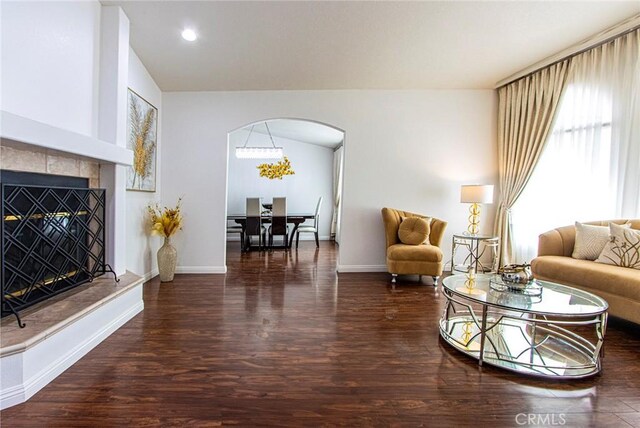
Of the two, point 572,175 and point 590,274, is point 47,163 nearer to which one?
point 590,274

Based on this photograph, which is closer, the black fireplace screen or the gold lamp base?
the black fireplace screen

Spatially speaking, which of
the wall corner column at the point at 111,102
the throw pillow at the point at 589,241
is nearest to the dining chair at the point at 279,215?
the wall corner column at the point at 111,102

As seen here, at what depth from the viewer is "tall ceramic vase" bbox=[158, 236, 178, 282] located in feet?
12.9

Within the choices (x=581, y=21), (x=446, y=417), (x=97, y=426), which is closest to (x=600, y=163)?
(x=581, y=21)

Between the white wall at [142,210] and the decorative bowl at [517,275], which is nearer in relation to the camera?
the decorative bowl at [517,275]

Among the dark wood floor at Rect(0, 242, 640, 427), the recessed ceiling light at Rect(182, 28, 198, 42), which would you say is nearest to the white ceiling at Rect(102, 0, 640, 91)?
the recessed ceiling light at Rect(182, 28, 198, 42)

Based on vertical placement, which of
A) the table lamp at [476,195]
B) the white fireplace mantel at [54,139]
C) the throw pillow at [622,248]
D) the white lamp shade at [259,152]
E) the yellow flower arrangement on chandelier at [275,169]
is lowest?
the throw pillow at [622,248]

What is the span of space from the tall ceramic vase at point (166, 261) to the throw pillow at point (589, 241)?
4579 millimetres

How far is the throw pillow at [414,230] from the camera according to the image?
4156 mm

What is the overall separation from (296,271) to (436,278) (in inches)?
77.9

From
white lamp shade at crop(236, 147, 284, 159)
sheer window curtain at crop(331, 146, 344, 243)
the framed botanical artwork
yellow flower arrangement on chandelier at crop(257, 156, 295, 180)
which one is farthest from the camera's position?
sheer window curtain at crop(331, 146, 344, 243)

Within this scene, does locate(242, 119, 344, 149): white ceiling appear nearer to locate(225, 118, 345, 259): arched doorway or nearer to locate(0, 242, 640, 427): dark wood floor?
locate(225, 118, 345, 259): arched doorway

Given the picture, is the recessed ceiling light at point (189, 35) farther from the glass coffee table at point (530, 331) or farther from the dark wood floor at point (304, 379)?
the glass coffee table at point (530, 331)

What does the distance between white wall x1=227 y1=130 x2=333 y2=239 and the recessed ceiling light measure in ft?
13.8
